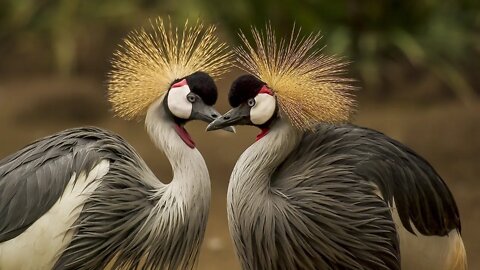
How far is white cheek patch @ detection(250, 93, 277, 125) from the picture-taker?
7.89 ft

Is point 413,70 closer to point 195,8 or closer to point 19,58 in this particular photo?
point 195,8

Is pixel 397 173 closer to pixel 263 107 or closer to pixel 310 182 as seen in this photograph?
pixel 310 182

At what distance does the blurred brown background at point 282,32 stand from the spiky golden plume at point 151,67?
5.66 feet

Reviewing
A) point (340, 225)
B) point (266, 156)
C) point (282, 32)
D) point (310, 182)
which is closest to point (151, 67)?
point (266, 156)

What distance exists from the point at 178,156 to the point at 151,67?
0.77 ft

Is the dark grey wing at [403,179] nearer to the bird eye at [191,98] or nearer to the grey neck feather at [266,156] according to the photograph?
the grey neck feather at [266,156]

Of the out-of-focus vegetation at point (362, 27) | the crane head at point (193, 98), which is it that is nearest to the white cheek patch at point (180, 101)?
the crane head at point (193, 98)

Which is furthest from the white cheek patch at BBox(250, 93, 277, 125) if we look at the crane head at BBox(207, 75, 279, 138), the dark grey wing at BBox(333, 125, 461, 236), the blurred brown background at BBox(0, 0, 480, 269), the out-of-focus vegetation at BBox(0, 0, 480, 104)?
the out-of-focus vegetation at BBox(0, 0, 480, 104)

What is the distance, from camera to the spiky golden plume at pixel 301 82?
7.82 ft

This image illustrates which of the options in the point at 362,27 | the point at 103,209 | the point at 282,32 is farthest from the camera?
the point at 362,27

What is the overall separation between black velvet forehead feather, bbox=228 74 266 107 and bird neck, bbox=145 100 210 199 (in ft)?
0.57

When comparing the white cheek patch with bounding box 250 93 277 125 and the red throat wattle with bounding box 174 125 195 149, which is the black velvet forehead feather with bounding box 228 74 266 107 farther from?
the red throat wattle with bounding box 174 125 195 149

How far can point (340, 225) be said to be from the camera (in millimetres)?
2387

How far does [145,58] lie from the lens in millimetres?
2521
